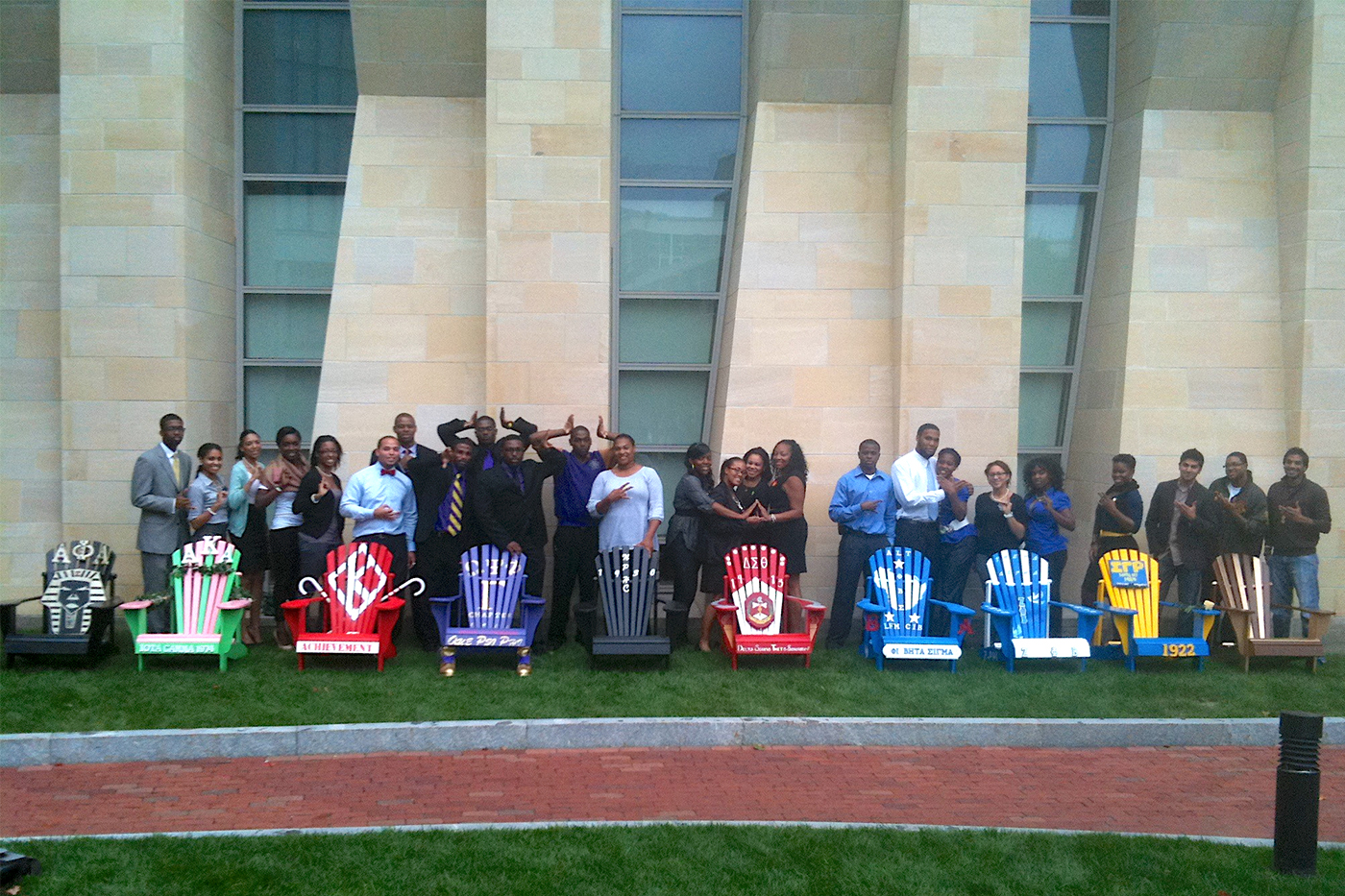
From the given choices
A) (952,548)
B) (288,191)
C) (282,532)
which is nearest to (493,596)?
(282,532)

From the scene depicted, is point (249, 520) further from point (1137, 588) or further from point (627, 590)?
point (1137, 588)

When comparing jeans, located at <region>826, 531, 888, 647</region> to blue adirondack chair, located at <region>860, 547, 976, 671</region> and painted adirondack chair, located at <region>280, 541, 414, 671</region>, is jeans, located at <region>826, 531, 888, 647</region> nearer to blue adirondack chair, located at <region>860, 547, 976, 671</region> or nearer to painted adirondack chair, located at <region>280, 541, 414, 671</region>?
blue adirondack chair, located at <region>860, 547, 976, 671</region>

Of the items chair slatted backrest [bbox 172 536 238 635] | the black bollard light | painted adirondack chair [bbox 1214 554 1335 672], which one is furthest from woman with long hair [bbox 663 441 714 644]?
the black bollard light

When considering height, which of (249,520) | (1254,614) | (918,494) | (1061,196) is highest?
(1061,196)

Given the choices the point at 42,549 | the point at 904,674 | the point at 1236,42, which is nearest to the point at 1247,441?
the point at 1236,42

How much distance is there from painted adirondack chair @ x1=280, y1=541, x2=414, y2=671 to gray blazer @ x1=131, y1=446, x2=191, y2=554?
138cm

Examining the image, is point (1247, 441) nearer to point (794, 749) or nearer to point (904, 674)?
point (904, 674)

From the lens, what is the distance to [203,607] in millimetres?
9102

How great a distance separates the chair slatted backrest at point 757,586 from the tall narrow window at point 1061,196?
4114mm

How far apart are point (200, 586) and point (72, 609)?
101cm

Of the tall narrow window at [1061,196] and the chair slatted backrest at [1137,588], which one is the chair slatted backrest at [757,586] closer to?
the chair slatted backrest at [1137,588]

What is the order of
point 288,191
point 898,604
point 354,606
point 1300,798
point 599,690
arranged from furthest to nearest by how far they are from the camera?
point 288,191 → point 898,604 → point 354,606 → point 599,690 → point 1300,798

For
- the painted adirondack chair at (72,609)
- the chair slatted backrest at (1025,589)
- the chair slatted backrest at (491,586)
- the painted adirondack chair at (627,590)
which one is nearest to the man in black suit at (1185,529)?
the chair slatted backrest at (1025,589)

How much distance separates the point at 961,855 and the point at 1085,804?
1398mm
